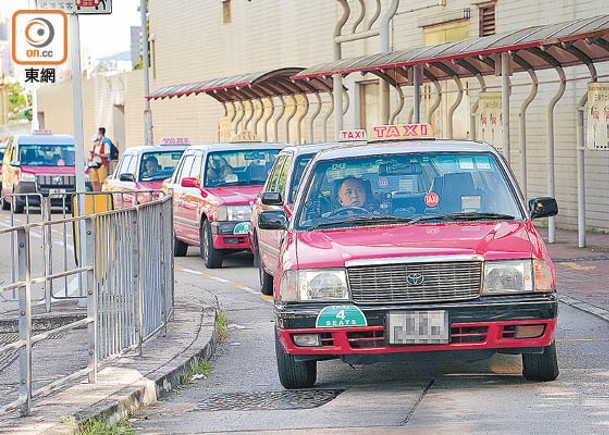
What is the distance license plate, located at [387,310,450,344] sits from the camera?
343 inches

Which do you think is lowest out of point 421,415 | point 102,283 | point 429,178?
point 421,415

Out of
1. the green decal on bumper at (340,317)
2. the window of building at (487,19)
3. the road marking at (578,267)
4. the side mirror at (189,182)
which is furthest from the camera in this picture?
the window of building at (487,19)

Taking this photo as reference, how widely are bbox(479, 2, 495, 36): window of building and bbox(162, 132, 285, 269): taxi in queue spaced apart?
834cm

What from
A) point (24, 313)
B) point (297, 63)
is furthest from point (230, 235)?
point (297, 63)

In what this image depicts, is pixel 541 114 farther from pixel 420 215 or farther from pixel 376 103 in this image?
pixel 420 215

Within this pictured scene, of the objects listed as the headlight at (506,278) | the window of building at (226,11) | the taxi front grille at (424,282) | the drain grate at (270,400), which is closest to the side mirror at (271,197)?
the drain grate at (270,400)

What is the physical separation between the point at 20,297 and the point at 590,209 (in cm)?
1706

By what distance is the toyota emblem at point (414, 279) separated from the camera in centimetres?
880

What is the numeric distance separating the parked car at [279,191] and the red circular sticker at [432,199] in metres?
4.57

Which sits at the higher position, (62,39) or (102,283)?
(62,39)

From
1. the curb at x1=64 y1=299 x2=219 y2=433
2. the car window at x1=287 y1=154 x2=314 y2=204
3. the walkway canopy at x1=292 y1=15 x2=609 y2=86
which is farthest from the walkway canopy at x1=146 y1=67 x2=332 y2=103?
the curb at x1=64 y1=299 x2=219 y2=433

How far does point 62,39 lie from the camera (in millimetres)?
13430

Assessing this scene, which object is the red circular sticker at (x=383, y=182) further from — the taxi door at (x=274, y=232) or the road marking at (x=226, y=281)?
the road marking at (x=226, y=281)

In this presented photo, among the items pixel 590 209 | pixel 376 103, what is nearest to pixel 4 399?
pixel 590 209
